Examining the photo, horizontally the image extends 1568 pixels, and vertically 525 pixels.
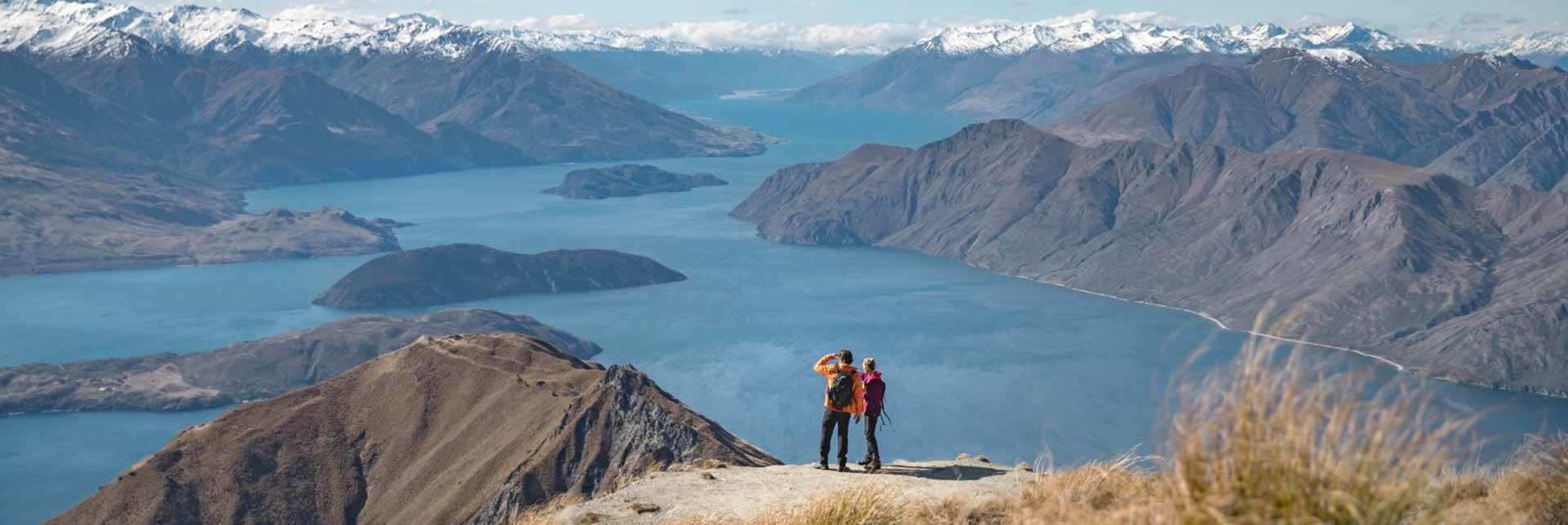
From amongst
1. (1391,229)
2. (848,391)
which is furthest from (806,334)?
(848,391)

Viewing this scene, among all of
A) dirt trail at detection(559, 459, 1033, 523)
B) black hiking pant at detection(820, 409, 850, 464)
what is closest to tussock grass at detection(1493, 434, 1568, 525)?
dirt trail at detection(559, 459, 1033, 523)

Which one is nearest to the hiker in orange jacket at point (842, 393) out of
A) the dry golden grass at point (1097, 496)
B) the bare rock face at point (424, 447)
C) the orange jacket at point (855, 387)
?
the orange jacket at point (855, 387)

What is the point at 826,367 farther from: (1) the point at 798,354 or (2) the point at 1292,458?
(1) the point at 798,354

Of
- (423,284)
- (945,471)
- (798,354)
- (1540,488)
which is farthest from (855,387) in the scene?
(423,284)

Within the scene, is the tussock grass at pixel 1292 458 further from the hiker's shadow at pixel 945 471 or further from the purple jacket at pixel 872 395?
the purple jacket at pixel 872 395

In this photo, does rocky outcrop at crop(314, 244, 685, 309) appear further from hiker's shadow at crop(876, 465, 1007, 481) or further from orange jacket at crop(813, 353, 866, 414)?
orange jacket at crop(813, 353, 866, 414)

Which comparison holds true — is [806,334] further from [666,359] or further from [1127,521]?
[1127,521]
